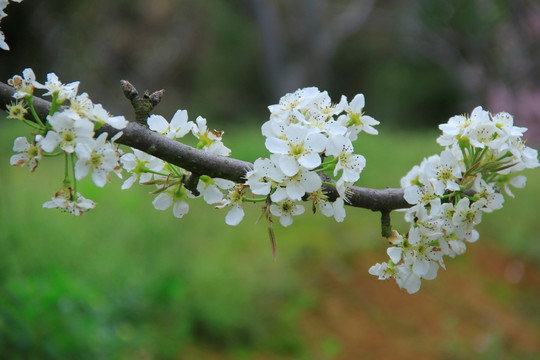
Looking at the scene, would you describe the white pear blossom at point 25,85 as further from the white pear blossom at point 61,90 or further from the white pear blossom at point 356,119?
the white pear blossom at point 356,119

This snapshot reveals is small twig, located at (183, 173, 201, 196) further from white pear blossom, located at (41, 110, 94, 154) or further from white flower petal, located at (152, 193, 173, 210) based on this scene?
white pear blossom, located at (41, 110, 94, 154)

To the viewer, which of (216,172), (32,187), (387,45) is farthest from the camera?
(387,45)

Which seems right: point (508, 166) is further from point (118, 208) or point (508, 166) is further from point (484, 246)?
point (484, 246)

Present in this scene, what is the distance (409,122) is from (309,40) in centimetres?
448

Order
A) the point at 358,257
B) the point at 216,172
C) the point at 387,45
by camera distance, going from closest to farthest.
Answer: the point at 216,172
the point at 358,257
the point at 387,45

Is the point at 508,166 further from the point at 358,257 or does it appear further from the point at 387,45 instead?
the point at 387,45

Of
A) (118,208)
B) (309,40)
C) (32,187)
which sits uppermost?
(309,40)

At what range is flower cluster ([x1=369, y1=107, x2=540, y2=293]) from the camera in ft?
3.36

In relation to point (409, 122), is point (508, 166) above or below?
below

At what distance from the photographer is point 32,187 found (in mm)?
3908

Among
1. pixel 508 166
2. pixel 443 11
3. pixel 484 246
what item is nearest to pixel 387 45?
pixel 443 11

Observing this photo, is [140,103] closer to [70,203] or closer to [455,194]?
[70,203]

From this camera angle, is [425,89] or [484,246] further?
[425,89]

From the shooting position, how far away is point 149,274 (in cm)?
297
